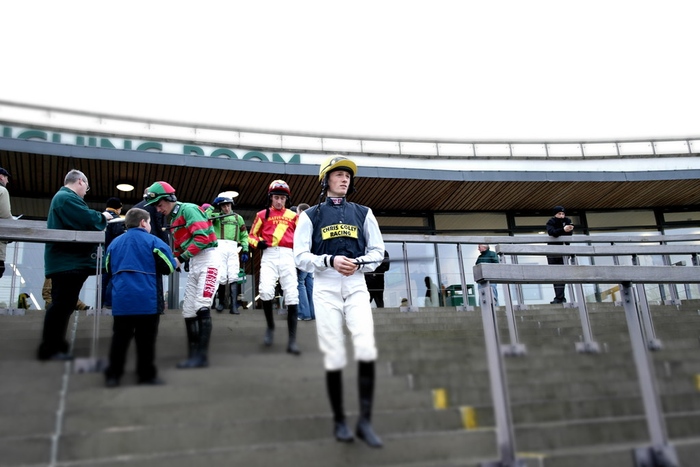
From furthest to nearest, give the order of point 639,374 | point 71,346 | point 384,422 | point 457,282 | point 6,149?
point 6,149, point 457,282, point 71,346, point 639,374, point 384,422

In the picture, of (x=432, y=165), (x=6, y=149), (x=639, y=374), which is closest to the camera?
(x=639, y=374)

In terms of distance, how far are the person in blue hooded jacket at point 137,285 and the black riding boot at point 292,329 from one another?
28.3 inches

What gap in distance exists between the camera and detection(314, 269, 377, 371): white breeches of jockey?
9.29 ft

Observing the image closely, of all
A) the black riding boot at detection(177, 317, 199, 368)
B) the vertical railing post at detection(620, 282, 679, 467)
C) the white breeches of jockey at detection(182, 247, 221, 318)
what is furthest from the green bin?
the vertical railing post at detection(620, 282, 679, 467)

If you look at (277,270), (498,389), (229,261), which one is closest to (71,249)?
(277,270)

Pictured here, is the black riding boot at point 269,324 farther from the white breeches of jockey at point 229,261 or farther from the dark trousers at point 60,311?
the white breeches of jockey at point 229,261

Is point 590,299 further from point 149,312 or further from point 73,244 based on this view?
point 73,244

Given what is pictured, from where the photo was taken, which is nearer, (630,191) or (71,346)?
(71,346)

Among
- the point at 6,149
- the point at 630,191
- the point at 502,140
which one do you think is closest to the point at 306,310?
the point at 6,149

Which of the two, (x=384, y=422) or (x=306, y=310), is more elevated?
(x=306, y=310)

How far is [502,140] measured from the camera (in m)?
12.5

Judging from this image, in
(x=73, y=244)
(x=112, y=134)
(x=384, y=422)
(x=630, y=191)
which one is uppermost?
(x=112, y=134)

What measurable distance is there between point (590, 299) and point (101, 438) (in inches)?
147

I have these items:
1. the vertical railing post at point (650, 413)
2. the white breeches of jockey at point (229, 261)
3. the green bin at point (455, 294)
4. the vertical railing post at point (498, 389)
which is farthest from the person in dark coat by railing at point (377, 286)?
the vertical railing post at point (650, 413)
